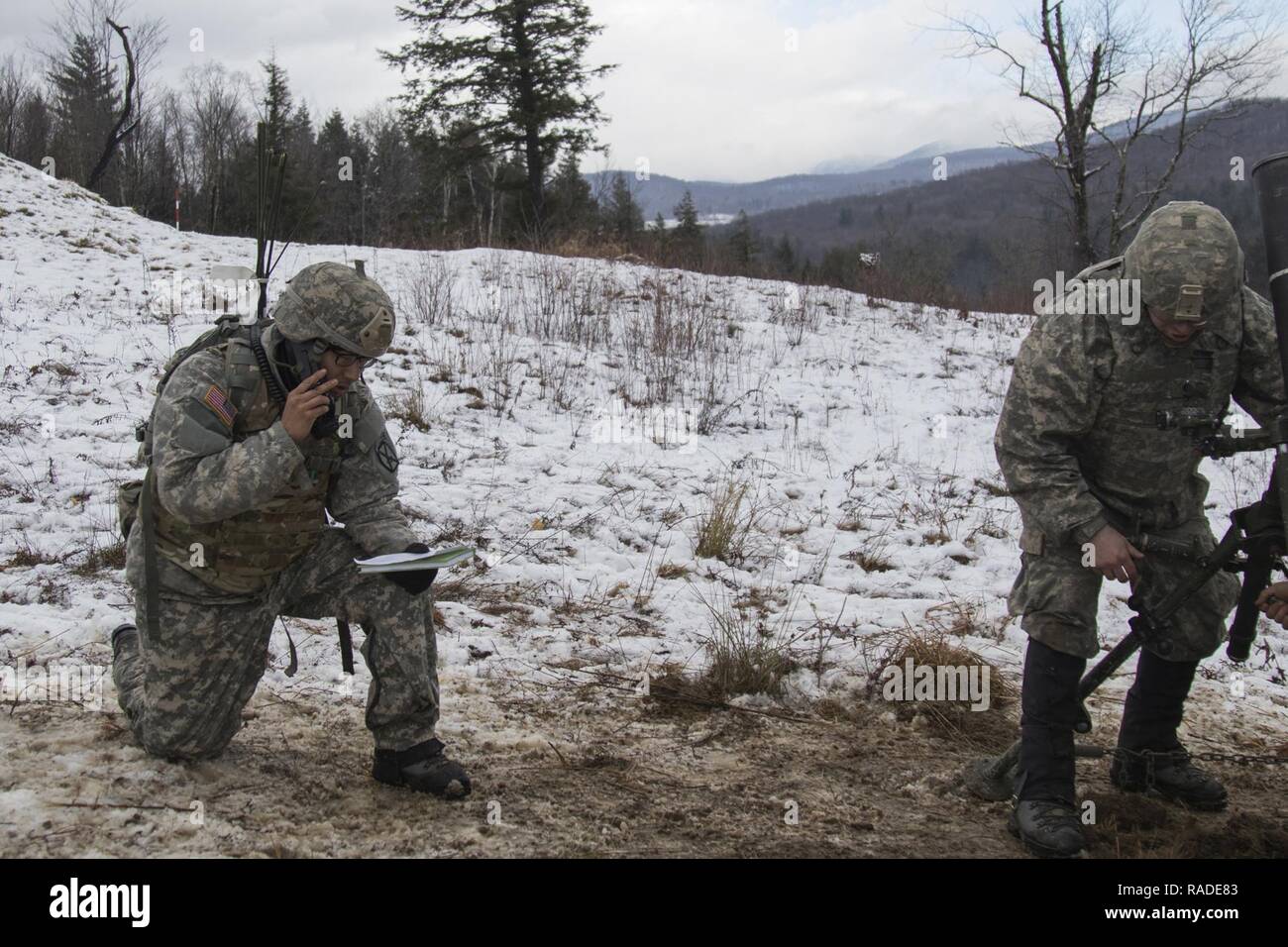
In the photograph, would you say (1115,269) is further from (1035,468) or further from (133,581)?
(133,581)

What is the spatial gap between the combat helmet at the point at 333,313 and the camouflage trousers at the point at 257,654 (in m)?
0.67

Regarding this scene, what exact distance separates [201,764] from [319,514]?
0.85 meters

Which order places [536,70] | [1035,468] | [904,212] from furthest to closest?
[904,212]
[536,70]
[1035,468]

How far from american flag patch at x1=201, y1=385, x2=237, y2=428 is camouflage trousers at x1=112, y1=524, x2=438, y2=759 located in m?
0.50

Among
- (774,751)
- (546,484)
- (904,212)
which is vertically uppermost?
(904,212)

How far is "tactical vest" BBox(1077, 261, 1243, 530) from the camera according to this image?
9.47 feet

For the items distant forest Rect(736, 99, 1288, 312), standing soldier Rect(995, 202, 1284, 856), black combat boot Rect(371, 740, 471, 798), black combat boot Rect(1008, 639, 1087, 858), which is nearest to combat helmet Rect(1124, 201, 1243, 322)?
standing soldier Rect(995, 202, 1284, 856)

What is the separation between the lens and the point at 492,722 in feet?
12.0

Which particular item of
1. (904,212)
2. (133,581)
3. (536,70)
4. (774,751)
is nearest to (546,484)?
(774,751)

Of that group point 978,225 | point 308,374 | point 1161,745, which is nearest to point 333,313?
point 308,374

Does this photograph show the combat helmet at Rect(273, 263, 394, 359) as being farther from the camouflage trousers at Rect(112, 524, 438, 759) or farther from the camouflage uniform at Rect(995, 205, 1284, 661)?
the camouflage uniform at Rect(995, 205, 1284, 661)

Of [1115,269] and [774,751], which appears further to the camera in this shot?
[774,751]
